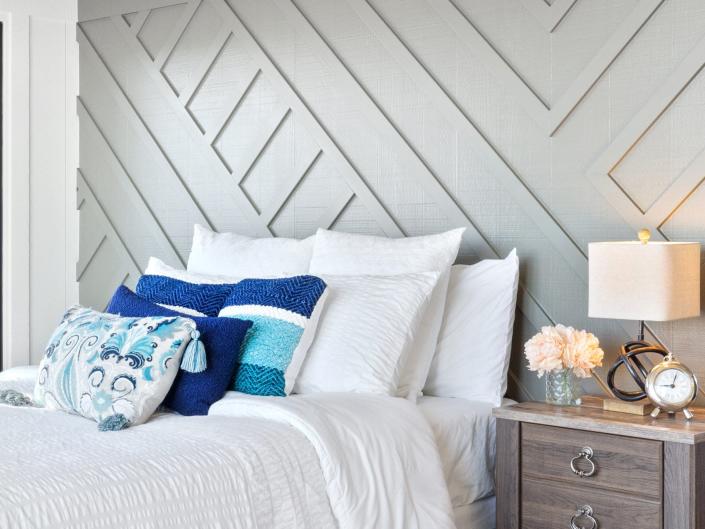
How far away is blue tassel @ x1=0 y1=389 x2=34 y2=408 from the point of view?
2.47 meters

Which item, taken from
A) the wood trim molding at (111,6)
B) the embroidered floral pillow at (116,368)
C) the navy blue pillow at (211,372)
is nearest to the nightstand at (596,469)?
the navy blue pillow at (211,372)

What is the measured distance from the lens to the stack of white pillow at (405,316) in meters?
2.55

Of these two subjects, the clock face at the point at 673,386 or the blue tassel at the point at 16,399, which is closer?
the clock face at the point at 673,386

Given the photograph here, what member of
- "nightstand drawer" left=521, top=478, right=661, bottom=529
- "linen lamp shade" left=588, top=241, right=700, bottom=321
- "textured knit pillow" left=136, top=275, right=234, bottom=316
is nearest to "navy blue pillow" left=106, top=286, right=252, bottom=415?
"textured knit pillow" left=136, top=275, right=234, bottom=316

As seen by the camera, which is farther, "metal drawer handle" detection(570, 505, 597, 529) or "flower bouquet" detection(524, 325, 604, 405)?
"flower bouquet" detection(524, 325, 604, 405)

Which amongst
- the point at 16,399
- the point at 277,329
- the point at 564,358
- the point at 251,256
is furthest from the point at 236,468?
the point at 251,256

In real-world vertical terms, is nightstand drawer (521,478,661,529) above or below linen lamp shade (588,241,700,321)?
below

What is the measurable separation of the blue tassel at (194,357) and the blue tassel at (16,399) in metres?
0.49

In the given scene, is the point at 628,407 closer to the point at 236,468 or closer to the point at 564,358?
the point at 564,358

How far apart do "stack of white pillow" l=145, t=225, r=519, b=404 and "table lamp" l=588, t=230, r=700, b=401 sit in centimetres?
39

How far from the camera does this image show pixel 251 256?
3162 millimetres

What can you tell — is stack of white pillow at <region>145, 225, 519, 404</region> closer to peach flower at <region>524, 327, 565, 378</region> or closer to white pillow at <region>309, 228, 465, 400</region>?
white pillow at <region>309, 228, 465, 400</region>

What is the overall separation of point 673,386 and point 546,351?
334 mm

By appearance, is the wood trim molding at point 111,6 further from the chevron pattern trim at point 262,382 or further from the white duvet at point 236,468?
the white duvet at point 236,468
